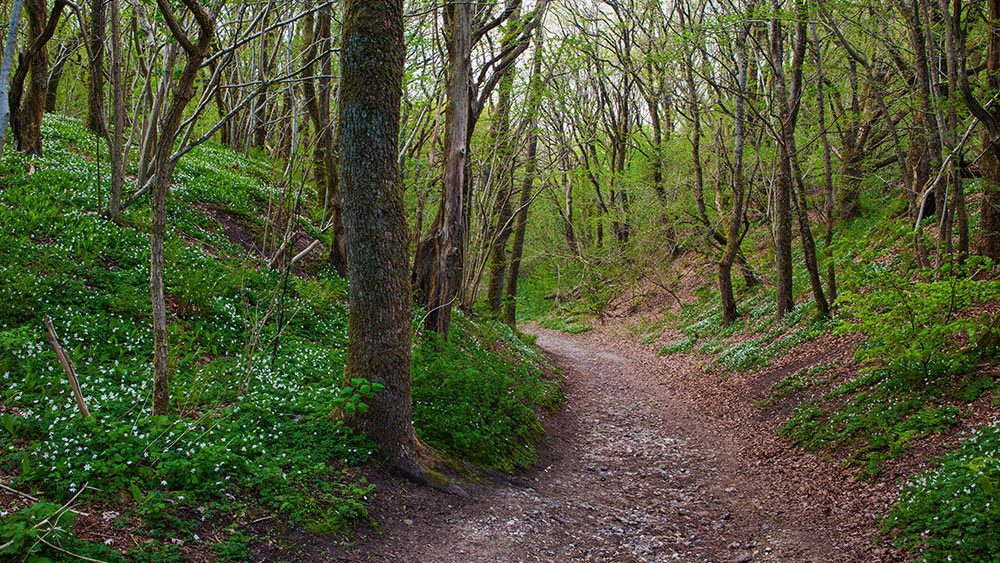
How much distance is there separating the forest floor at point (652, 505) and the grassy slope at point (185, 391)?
0.49 m

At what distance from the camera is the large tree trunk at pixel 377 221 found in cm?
471

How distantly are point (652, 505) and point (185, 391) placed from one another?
15.9 feet

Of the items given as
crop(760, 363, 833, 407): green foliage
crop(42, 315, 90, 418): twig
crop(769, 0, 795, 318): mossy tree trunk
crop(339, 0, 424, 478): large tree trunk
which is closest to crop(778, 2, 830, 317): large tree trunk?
crop(769, 0, 795, 318): mossy tree trunk

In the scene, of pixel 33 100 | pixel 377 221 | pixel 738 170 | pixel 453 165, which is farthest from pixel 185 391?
pixel 738 170

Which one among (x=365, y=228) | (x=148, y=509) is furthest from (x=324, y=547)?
(x=365, y=228)

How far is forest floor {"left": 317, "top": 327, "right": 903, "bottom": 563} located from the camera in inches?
176

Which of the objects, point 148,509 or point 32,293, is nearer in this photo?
point 148,509

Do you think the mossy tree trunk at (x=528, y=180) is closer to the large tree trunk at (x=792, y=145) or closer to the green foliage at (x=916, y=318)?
the large tree trunk at (x=792, y=145)

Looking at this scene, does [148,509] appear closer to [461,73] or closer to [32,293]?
[32,293]

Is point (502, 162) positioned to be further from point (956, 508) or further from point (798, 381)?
point (956, 508)

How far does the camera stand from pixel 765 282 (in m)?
16.7

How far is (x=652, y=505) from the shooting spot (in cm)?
588

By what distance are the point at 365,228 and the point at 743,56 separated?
1166 centimetres

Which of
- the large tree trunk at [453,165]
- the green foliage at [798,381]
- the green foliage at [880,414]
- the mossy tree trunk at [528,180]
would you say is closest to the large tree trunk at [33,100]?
the large tree trunk at [453,165]
